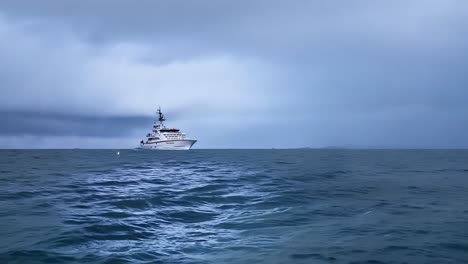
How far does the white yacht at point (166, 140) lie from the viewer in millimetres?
131750

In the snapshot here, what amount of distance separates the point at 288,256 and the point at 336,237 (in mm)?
2221

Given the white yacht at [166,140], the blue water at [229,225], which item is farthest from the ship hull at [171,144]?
the blue water at [229,225]

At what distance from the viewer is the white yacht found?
432ft

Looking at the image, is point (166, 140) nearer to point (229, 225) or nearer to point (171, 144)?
point (171, 144)

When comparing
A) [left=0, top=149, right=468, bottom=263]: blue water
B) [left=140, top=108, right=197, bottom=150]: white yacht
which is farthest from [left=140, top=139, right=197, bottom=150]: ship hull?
[left=0, top=149, right=468, bottom=263]: blue water

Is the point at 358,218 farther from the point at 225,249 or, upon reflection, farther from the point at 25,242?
the point at 25,242

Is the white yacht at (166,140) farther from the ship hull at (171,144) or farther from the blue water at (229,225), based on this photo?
the blue water at (229,225)

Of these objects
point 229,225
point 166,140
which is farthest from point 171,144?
point 229,225

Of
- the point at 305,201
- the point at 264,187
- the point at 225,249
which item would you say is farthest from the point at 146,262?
the point at 264,187

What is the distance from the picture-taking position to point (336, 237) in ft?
31.8

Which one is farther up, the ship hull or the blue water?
the ship hull

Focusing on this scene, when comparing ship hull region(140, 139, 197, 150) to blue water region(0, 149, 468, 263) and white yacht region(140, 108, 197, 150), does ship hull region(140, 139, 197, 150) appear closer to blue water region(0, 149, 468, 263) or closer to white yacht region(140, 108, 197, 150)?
white yacht region(140, 108, 197, 150)

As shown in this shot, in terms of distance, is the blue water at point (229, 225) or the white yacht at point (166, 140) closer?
the blue water at point (229, 225)

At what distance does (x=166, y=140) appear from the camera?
131 m
